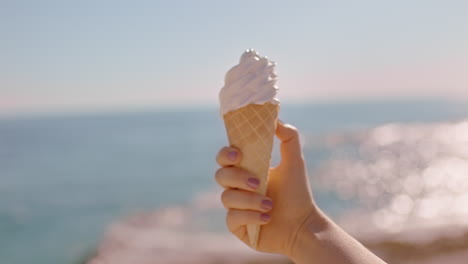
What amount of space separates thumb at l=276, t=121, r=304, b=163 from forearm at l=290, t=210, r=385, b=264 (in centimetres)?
24

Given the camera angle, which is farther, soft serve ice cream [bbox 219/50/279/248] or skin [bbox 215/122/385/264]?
soft serve ice cream [bbox 219/50/279/248]

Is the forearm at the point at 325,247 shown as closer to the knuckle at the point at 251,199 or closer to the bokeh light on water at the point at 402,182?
the knuckle at the point at 251,199

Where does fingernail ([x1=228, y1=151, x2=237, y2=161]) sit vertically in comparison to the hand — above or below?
above

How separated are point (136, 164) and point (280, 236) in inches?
829

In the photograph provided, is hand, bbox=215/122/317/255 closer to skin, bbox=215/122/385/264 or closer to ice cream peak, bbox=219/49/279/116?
skin, bbox=215/122/385/264

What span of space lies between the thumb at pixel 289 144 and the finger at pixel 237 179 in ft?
0.57

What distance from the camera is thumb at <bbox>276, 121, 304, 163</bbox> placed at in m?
1.63

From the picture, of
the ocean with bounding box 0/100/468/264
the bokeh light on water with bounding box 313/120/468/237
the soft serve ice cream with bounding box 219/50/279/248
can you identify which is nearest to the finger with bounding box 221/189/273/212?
the soft serve ice cream with bounding box 219/50/279/248

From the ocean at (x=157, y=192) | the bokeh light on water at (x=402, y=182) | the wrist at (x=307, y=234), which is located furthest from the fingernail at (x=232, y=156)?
the bokeh light on water at (x=402, y=182)

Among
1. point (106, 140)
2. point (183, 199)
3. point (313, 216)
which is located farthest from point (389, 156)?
point (106, 140)

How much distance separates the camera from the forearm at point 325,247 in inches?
56.9

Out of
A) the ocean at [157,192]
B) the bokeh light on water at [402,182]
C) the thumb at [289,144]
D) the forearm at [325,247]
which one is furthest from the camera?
the ocean at [157,192]

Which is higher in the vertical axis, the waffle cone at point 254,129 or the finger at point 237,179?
the waffle cone at point 254,129

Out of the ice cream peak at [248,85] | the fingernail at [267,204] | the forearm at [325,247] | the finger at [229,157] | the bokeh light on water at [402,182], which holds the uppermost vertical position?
the bokeh light on water at [402,182]
